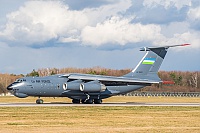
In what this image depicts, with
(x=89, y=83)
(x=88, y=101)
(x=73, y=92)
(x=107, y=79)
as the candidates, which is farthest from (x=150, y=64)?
(x=73, y=92)

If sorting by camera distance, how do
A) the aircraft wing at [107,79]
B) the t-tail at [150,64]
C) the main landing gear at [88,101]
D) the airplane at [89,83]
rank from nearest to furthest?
the airplane at [89,83] → the aircraft wing at [107,79] → the main landing gear at [88,101] → the t-tail at [150,64]

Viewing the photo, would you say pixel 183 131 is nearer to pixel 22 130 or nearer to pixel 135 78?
pixel 22 130

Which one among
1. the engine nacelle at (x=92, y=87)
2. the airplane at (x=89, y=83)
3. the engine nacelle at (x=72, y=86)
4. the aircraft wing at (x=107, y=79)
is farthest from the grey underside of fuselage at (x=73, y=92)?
the aircraft wing at (x=107, y=79)

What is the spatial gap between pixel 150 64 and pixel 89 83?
788 cm

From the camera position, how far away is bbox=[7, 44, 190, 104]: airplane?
4462 centimetres

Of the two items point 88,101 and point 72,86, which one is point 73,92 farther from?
point 88,101

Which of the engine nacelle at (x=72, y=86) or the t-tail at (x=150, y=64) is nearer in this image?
the engine nacelle at (x=72, y=86)

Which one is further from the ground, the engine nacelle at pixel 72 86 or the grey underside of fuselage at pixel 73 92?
the engine nacelle at pixel 72 86

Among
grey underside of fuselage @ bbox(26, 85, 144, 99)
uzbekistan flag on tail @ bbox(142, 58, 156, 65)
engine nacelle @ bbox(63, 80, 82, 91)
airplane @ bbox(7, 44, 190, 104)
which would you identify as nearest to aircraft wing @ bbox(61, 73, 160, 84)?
airplane @ bbox(7, 44, 190, 104)

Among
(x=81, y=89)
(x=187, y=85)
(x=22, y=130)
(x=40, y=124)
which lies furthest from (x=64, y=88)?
(x=187, y=85)

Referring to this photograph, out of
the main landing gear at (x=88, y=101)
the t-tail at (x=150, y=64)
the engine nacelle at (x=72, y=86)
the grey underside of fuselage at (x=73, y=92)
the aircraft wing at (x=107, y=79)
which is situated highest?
the t-tail at (x=150, y=64)

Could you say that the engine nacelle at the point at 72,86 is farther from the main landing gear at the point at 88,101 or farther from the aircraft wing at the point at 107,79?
the main landing gear at the point at 88,101

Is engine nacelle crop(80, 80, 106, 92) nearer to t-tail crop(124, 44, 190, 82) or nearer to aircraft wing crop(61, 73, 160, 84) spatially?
aircraft wing crop(61, 73, 160, 84)

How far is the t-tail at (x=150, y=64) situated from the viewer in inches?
1934
